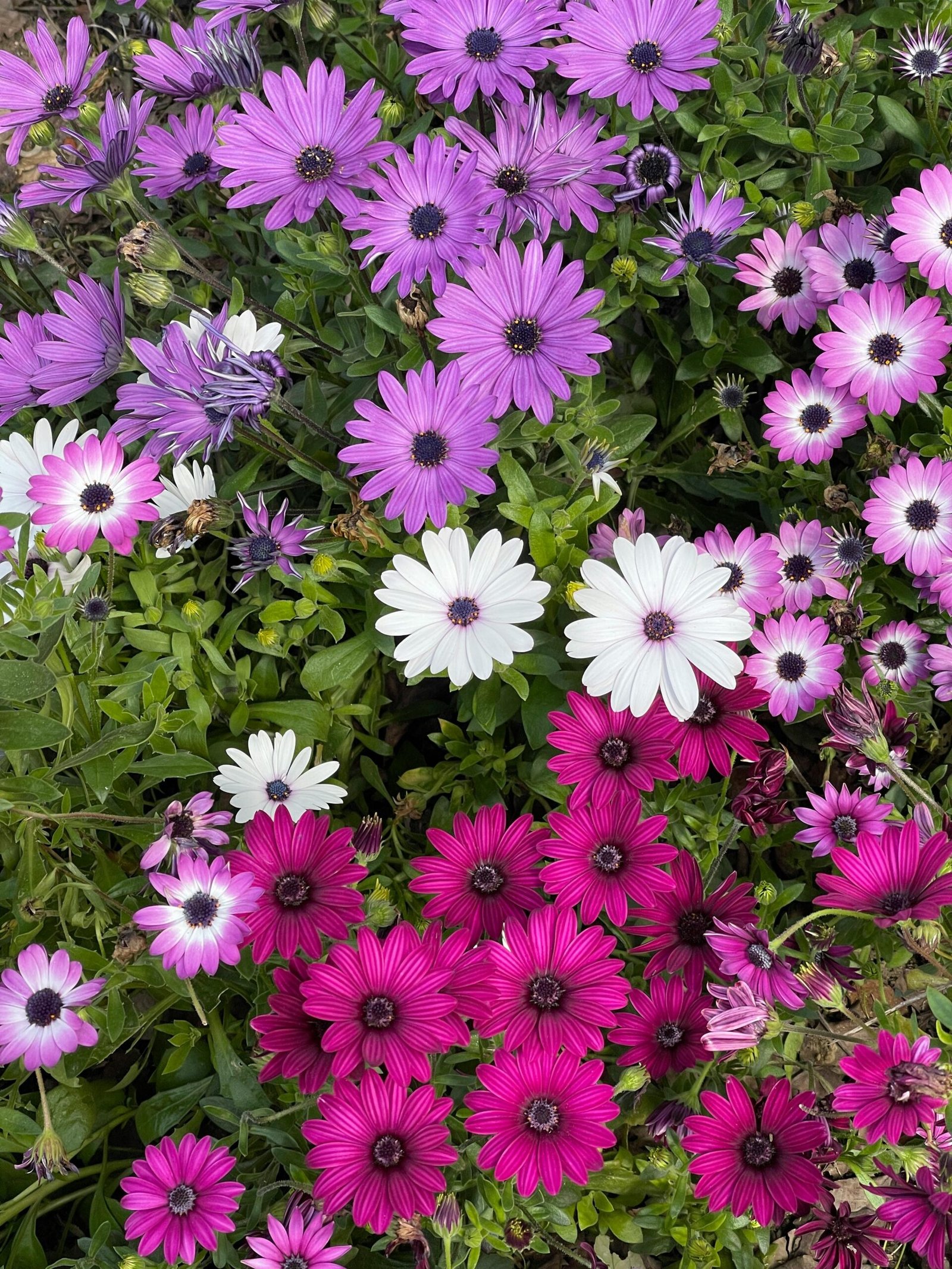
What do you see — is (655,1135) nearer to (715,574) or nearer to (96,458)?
(715,574)

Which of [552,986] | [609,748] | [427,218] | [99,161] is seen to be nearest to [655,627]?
[609,748]

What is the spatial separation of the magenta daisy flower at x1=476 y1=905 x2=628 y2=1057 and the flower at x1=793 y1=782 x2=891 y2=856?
1.82 ft

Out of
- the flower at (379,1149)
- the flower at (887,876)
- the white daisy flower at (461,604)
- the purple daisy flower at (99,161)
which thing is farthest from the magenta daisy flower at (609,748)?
the purple daisy flower at (99,161)

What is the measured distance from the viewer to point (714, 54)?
6.97 feet

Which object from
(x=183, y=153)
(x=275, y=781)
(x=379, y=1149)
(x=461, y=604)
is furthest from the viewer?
(x=183, y=153)

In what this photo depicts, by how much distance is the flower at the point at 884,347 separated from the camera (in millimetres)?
2031

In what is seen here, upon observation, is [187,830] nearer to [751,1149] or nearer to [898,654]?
[751,1149]

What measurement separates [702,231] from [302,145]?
0.77m

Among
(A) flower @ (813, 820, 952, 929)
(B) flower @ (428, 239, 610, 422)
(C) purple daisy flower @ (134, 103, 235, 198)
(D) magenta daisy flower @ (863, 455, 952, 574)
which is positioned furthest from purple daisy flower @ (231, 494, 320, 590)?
(D) magenta daisy flower @ (863, 455, 952, 574)

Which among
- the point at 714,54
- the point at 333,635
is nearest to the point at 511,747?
the point at 333,635

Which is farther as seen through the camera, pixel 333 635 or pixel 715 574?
pixel 333 635

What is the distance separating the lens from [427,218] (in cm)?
183

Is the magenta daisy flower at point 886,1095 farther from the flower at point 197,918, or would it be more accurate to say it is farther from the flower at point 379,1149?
the flower at point 197,918

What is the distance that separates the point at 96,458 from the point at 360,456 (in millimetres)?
465
